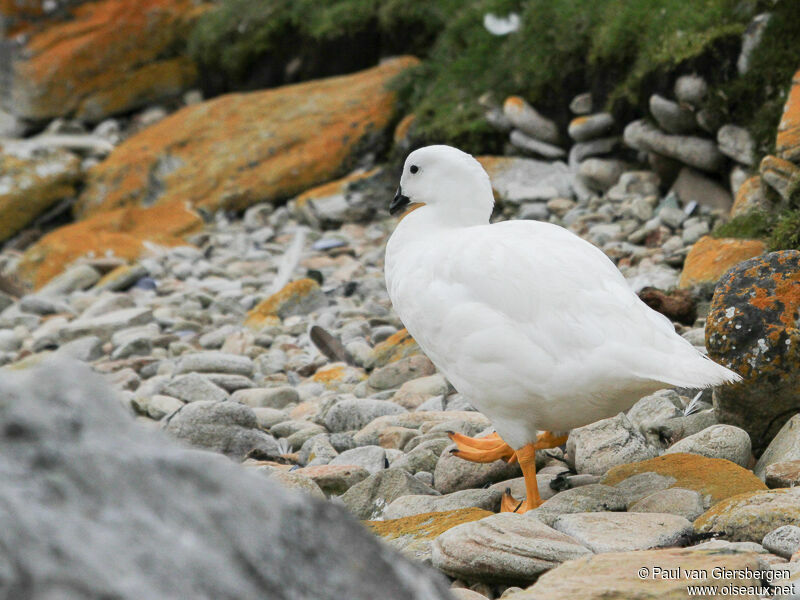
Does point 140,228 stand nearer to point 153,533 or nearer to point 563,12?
point 563,12

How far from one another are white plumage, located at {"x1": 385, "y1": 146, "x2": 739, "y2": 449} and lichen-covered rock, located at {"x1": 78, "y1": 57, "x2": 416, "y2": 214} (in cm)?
757

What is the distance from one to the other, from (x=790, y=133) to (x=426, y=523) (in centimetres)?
403

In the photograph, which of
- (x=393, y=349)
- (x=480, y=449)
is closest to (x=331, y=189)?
(x=393, y=349)

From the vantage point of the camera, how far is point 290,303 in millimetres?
7816

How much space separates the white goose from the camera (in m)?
3.69

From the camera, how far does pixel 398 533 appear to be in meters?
3.54

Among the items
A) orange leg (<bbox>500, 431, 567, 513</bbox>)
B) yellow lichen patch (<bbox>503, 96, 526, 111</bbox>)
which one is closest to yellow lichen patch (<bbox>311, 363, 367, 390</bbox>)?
orange leg (<bbox>500, 431, 567, 513</bbox>)

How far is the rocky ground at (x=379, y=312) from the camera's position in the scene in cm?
315

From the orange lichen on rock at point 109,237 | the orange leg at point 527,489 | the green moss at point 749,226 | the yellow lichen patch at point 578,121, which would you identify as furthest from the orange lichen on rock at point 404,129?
the orange leg at point 527,489

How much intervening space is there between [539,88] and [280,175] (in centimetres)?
344

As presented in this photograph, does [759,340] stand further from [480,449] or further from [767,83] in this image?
[767,83]

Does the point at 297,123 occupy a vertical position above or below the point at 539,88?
below

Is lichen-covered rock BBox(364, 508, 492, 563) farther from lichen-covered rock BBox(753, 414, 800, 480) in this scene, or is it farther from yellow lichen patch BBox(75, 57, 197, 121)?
yellow lichen patch BBox(75, 57, 197, 121)

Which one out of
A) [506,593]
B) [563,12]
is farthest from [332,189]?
[506,593]
